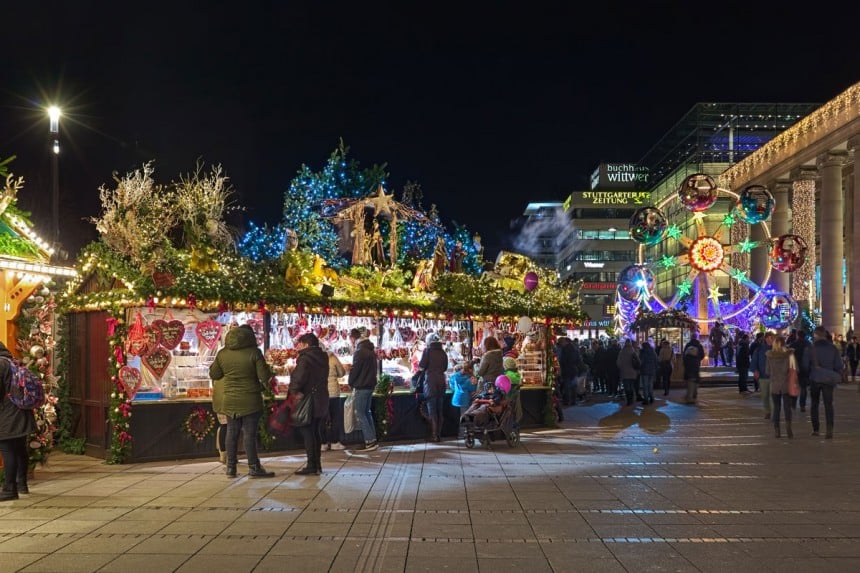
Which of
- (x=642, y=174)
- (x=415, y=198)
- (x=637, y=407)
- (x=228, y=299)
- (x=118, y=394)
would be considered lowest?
A: (x=637, y=407)

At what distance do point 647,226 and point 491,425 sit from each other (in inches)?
932

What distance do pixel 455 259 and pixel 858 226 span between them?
86.0ft

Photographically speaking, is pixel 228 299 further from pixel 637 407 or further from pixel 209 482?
pixel 637 407

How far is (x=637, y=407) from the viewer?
872 inches

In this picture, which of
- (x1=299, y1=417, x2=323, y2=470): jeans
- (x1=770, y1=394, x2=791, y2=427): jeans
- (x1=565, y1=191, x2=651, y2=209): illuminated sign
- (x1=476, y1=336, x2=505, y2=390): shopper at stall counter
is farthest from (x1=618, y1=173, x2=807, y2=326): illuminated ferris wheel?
(x1=565, y1=191, x2=651, y2=209): illuminated sign

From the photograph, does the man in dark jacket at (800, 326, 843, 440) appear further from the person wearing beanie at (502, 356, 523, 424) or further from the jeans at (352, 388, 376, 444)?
the jeans at (352, 388, 376, 444)

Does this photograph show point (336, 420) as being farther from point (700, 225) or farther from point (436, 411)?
point (700, 225)

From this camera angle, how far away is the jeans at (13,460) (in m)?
9.27

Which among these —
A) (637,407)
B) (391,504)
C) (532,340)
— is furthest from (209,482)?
(637,407)

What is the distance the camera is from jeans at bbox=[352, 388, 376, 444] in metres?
A: 13.8

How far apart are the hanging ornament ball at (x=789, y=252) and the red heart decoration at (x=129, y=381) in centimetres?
2866

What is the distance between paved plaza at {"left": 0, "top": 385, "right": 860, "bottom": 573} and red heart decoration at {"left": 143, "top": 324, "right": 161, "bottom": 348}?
1.87 meters

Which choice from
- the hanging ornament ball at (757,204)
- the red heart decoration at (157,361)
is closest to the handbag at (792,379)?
the red heart decoration at (157,361)

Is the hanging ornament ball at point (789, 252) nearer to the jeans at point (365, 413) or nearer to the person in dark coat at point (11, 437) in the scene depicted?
the jeans at point (365, 413)
